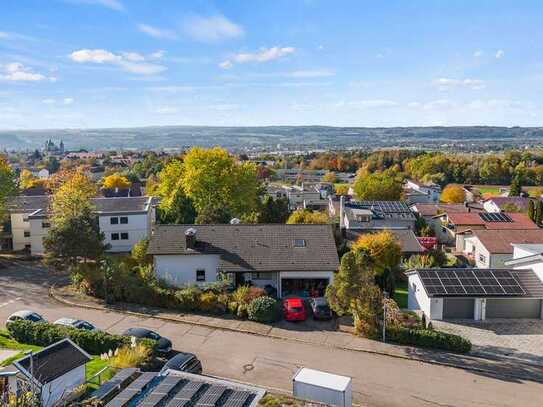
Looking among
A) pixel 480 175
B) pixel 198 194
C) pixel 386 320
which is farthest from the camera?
pixel 480 175

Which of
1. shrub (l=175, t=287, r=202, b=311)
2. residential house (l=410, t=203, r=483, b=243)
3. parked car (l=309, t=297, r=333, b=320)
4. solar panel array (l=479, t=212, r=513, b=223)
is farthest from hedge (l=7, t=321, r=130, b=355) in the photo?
solar panel array (l=479, t=212, r=513, b=223)

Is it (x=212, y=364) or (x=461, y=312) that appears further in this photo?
(x=461, y=312)

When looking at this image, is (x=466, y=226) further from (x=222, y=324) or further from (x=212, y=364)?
(x=212, y=364)

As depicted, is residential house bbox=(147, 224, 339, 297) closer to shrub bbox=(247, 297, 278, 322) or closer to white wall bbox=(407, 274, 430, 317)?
shrub bbox=(247, 297, 278, 322)

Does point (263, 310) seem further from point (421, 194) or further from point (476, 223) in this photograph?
point (421, 194)

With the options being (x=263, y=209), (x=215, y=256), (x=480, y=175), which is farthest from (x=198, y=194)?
(x=480, y=175)

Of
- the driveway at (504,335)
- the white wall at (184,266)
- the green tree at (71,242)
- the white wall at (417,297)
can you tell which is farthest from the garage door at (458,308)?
the green tree at (71,242)
